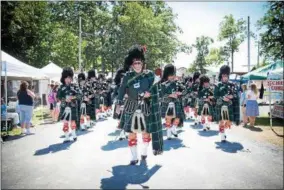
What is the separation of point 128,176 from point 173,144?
3.00 meters

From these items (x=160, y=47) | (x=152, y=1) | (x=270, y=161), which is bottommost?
(x=270, y=161)

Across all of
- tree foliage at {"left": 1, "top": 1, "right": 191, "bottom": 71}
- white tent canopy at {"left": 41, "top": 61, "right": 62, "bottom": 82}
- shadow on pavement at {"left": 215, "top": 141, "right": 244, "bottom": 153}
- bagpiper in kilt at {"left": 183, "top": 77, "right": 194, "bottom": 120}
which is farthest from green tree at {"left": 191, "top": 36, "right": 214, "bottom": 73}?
shadow on pavement at {"left": 215, "top": 141, "right": 244, "bottom": 153}

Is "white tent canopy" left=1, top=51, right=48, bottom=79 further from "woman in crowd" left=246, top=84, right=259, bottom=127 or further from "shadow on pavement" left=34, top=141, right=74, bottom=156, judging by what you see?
"woman in crowd" left=246, top=84, right=259, bottom=127

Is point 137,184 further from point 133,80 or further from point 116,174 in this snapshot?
point 133,80

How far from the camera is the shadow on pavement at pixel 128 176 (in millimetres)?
4887

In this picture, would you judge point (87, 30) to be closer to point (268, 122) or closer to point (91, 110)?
point (91, 110)

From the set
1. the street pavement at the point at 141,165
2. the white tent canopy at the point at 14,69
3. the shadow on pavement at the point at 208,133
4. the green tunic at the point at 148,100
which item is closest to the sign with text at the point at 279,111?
the shadow on pavement at the point at 208,133

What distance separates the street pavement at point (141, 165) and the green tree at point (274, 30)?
27.4 feet

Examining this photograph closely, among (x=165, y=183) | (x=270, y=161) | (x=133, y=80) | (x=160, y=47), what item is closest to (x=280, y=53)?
(x=270, y=161)

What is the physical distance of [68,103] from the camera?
8.75 meters

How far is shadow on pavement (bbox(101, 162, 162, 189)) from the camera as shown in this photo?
4887 mm

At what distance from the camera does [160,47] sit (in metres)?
37.0

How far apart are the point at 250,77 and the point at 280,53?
72.9 inches

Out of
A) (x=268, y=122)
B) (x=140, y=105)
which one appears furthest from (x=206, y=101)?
(x=140, y=105)
